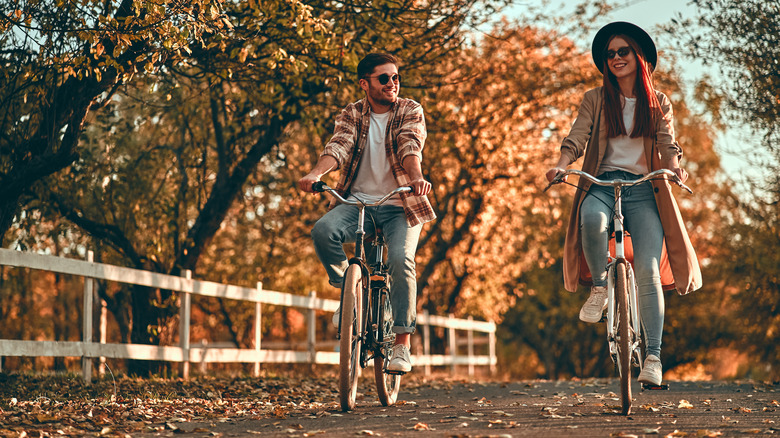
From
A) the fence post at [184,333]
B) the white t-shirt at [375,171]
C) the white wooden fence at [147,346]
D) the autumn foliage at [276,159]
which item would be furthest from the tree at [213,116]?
the white t-shirt at [375,171]

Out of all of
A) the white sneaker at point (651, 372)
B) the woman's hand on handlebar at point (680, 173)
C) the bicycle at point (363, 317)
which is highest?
the woman's hand on handlebar at point (680, 173)

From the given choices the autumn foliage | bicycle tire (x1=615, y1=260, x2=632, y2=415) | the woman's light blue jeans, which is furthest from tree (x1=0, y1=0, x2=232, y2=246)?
bicycle tire (x1=615, y1=260, x2=632, y2=415)

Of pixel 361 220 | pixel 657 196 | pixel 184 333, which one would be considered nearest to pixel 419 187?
pixel 361 220

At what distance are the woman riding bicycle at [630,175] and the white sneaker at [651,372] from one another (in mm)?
67

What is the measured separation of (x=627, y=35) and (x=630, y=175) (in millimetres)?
913

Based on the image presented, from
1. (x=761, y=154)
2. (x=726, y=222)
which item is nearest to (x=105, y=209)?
(x=761, y=154)

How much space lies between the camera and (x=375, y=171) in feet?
19.5

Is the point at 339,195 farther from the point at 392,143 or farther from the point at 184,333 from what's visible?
the point at 184,333

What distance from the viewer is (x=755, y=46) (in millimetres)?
10383

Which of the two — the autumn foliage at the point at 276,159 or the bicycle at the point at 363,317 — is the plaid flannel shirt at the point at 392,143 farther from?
the autumn foliage at the point at 276,159

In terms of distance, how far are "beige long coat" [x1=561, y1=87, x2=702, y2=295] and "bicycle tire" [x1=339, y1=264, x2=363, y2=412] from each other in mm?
1425

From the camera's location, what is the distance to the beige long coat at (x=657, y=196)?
18.3 ft

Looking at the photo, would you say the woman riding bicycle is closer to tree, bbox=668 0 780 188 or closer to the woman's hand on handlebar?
the woman's hand on handlebar

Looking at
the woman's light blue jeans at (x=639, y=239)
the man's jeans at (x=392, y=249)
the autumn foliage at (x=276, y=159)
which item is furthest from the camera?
the autumn foliage at (x=276, y=159)
